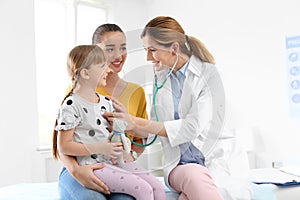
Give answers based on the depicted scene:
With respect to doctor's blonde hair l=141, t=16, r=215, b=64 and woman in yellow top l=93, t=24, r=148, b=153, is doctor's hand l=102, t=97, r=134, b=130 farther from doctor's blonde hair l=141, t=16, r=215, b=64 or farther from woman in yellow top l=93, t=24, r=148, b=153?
doctor's blonde hair l=141, t=16, r=215, b=64

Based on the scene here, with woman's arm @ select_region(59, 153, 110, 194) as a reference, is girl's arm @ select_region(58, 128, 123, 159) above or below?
above

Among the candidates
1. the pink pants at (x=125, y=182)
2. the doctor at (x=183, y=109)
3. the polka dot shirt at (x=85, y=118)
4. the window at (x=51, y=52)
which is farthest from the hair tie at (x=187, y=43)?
the window at (x=51, y=52)

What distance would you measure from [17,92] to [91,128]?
5.25 feet

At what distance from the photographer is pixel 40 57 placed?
2859 millimetres

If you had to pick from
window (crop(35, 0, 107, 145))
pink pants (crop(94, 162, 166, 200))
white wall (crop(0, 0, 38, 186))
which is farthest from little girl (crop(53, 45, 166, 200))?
window (crop(35, 0, 107, 145))

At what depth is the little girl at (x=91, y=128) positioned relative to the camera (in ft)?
3.76

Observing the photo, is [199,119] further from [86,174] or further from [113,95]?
[86,174]

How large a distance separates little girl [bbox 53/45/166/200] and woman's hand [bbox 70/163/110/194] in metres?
0.01

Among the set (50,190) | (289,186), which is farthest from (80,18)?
(289,186)

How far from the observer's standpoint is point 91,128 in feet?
3.86

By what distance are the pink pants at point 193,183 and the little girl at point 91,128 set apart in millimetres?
86

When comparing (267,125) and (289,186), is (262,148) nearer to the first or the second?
(267,125)

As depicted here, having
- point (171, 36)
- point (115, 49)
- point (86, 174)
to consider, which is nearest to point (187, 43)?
point (171, 36)

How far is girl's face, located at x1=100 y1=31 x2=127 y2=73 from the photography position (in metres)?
1.15
